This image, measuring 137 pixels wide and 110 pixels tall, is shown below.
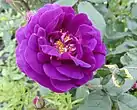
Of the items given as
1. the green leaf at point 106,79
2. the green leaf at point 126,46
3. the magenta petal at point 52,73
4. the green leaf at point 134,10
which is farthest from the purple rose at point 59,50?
the green leaf at point 134,10

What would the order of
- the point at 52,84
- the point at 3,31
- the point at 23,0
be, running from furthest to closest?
1. the point at 3,31
2. the point at 23,0
3. the point at 52,84

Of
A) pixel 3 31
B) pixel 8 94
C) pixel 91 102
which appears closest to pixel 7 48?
pixel 3 31

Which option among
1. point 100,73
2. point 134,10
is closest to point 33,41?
point 100,73

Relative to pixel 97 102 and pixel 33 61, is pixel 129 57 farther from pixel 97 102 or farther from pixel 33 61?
pixel 33 61

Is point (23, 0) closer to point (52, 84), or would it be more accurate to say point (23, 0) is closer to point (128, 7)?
point (128, 7)

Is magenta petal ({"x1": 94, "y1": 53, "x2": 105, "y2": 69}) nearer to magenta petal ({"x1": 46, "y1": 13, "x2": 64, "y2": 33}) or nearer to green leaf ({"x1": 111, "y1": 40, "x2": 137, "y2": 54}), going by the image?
magenta petal ({"x1": 46, "y1": 13, "x2": 64, "y2": 33})

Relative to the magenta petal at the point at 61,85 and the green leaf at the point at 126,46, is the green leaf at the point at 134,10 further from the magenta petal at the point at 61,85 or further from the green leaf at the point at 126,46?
the magenta petal at the point at 61,85

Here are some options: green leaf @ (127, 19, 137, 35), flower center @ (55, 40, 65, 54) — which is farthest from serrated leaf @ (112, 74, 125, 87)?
green leaf @ (127, 19, 137, 35)
